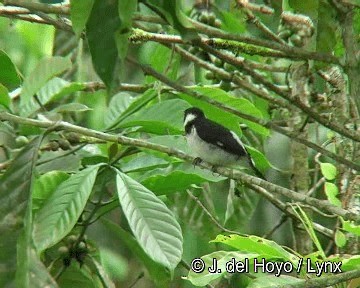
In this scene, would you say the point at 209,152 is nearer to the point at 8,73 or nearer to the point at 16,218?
A: the point at 8,73

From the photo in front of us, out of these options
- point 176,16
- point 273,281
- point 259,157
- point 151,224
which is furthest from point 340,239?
point 176,16

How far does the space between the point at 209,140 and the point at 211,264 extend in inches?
55.5

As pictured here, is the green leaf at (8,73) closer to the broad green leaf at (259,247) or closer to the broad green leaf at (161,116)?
the broad green leaf at (161,116)

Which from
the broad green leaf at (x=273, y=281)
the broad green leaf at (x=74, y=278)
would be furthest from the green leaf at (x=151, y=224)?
the broad green leaf at (x=74, y=278)

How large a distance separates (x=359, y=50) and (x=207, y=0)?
0.69 meters

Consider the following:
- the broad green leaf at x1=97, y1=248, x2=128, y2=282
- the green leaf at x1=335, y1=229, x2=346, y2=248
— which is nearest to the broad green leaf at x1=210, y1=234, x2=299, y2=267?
the green leaf at x1=335, y1=229, x2=346, y2=248

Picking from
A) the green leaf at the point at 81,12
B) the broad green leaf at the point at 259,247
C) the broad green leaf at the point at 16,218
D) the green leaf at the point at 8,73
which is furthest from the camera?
the green leaf at the point at 8,73

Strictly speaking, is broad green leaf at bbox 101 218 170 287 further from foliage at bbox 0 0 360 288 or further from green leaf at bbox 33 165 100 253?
green leaf at bbox 33 165 100 253

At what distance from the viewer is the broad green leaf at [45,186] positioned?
272 cm

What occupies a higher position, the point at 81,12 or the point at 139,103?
the point at 81,12

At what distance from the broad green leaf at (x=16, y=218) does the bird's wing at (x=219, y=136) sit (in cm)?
172

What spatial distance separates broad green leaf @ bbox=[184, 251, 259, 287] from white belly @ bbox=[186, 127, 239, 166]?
1246mm

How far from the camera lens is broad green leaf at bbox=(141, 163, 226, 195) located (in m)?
2.77

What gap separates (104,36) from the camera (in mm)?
1631
